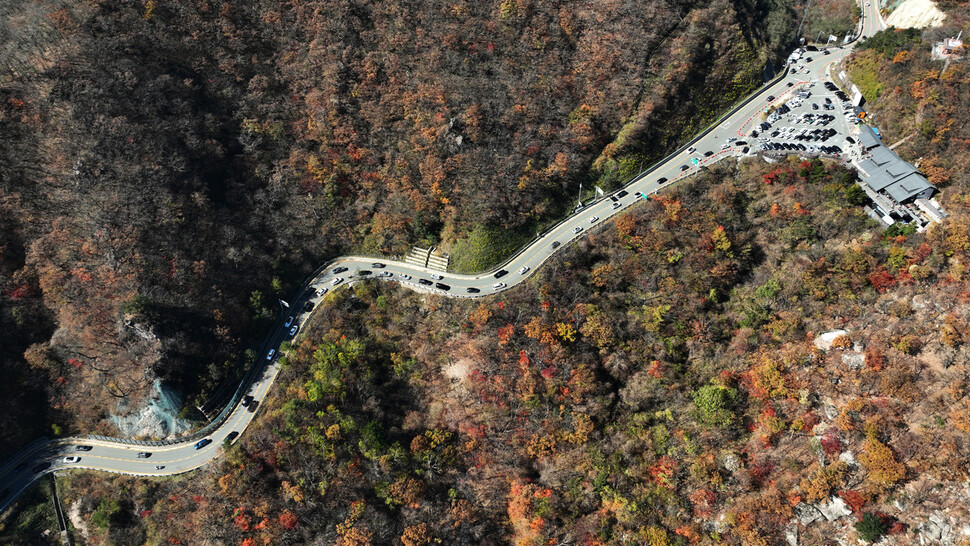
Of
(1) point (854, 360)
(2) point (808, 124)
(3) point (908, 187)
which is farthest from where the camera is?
(2) point (808, 124)

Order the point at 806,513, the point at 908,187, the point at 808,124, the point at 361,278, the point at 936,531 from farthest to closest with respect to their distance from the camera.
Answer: the point at 361,278 < the point at 808,124 < the point at 908,187 < the point at 806,513 < the point at 936,531

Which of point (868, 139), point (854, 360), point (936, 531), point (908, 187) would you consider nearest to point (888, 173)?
point (908, 187)

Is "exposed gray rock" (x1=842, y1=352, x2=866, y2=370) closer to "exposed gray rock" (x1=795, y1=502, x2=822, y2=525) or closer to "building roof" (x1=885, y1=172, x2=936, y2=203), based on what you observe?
"exposed gray rock" (x1=795, y1=502, x2=822, y2=525)

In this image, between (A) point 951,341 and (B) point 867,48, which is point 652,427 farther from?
(B) point 867,48

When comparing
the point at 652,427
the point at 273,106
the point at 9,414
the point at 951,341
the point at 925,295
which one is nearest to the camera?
the point at 951,341

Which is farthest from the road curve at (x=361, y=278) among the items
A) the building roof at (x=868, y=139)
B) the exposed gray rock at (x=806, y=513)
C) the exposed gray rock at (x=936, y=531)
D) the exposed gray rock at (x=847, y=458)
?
the exposed gray rock at (x=936, y=531)

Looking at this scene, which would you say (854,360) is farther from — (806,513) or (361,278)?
(361,278)

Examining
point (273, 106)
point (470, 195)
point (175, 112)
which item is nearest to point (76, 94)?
point (175, 112)
